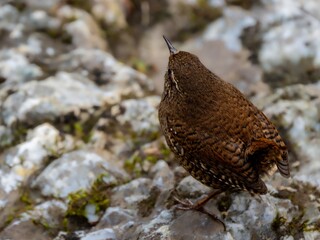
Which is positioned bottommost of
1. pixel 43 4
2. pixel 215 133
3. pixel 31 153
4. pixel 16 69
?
pixel 31 153

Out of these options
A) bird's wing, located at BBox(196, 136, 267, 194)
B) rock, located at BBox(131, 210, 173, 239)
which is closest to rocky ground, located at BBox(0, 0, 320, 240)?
rock, located at BBox(131, 210, 173, 239)

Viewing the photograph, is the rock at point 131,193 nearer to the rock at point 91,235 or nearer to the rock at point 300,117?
the rock at point 91,235

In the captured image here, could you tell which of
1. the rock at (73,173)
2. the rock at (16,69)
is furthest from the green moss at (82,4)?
the rock at (73,173)

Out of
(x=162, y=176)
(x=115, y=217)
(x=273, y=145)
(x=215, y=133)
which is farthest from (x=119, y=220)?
(x=273, y=145)

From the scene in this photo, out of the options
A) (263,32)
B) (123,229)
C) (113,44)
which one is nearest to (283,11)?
(263,32)

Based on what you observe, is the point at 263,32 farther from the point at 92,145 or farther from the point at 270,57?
the point at 92,145

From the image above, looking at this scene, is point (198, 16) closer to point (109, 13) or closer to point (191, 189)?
point (109, 13)

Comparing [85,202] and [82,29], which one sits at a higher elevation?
[82,29]
